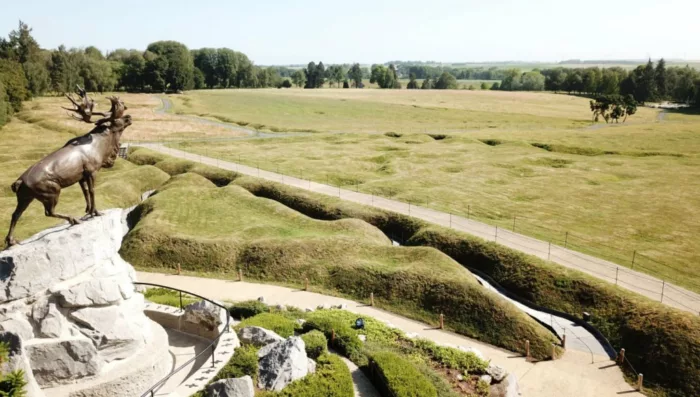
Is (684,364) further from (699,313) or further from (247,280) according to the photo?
(247,280)

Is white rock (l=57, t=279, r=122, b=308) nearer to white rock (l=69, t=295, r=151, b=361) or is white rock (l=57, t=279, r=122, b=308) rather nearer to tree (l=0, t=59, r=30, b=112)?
white rock (l=69, t=295, r=151, b=361)

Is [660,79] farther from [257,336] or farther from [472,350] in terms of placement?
[257,336]

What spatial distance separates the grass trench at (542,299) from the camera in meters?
30.8

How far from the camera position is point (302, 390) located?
22094mm

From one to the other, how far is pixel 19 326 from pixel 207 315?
8.21 m

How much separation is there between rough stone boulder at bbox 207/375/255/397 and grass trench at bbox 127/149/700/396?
60.4ft

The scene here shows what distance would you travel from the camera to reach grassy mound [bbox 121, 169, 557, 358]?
1401 inches

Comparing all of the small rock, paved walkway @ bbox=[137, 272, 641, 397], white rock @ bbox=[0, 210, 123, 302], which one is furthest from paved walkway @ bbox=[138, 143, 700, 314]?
white rock @ bbox=[0, 210, 123, 302]

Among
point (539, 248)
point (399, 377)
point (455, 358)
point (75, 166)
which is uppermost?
point (75, 166)

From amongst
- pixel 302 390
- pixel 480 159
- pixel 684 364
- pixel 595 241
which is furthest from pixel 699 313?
pixel 480 159

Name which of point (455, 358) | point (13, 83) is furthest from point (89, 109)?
point (13, 83)

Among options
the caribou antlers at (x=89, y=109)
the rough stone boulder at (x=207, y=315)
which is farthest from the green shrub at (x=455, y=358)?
the caribou antlers at (x=89, y=109)

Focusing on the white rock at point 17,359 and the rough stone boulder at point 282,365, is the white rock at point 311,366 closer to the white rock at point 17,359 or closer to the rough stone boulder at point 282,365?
the rough stone boulder at point 282,365

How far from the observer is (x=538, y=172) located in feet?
267
